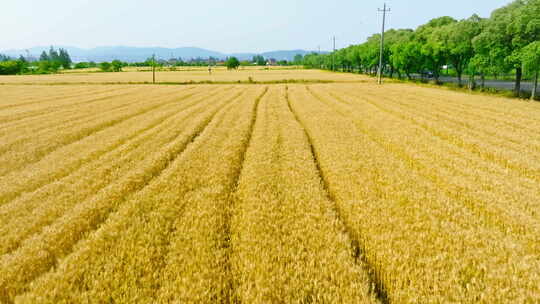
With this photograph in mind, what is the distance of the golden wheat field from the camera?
159 inches

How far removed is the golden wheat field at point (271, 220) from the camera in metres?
4.04

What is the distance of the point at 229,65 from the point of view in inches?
6462

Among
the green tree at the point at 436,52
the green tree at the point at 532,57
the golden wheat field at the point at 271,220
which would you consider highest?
the green tree at the point at 436,52

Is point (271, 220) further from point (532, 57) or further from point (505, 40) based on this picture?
point (505, 40)

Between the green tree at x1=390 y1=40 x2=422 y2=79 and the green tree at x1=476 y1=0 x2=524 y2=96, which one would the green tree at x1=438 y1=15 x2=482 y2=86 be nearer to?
the green tree at x1=476 y1=0 x2=524 y2=96

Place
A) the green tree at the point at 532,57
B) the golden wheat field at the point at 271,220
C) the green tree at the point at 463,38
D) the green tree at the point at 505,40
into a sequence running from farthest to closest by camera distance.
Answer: the green tree at the point at 463,38
the green tree at the point at 505,40
the green tree at the point at 532,57
the golden wheat field at the point at 271,220

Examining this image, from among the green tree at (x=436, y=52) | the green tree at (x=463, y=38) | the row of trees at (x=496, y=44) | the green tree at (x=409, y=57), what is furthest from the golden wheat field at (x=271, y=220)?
the green tree at (x=409, y=57)

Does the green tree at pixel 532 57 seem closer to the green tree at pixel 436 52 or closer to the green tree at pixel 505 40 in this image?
the green tree at pixel 505 40

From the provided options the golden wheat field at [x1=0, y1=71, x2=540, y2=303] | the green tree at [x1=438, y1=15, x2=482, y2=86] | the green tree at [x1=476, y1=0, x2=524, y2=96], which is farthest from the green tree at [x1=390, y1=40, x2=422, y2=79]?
the golden wheat field at [x1=0, y1=71, x2=540, y2=303]

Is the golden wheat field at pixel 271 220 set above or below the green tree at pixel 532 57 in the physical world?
below

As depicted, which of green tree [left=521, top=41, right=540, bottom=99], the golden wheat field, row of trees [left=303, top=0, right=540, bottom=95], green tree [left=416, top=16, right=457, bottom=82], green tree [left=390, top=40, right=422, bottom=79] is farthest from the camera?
green tree [left=390, top=40, right=422, bottom=79]

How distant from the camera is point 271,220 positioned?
594 cm

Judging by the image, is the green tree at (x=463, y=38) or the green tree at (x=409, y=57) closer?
the green tree at (x=463, y=38)

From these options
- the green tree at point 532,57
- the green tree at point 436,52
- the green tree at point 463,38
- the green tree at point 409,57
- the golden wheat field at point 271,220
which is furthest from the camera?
the green tree at point 409,57
